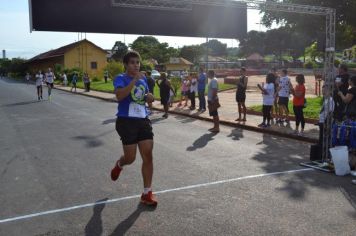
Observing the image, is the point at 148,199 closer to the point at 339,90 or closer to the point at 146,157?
the point at 146,157

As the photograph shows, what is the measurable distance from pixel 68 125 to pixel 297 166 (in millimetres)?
8309

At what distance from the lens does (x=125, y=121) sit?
5465 millimetres

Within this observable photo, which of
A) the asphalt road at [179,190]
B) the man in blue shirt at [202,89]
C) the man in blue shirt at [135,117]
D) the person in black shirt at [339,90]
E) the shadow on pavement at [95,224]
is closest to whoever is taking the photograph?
the shadow on pavement at [95,224]

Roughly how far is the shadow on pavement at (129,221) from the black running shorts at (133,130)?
31.8 inches

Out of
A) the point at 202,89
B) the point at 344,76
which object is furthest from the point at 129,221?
the point at 202,89

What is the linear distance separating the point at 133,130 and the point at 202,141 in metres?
5.28

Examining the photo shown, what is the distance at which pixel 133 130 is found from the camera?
17.9 feet

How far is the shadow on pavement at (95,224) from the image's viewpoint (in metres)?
4.68

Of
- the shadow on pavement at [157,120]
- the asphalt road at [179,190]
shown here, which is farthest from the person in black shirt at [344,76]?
the shadow on pavement at [157,120]

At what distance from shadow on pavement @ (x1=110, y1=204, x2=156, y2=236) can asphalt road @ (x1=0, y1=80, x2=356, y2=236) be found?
0.01 metres

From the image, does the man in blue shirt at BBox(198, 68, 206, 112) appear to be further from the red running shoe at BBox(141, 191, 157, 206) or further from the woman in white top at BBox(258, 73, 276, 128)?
the red running shoe at BBox(141, 191, 157, 206)

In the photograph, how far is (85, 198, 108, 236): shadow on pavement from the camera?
4684 mm

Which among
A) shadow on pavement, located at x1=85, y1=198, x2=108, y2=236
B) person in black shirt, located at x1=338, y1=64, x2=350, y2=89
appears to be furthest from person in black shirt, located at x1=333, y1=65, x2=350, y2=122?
shadow on pavement, located at x1=85, y1=198, x2=108, y2=236

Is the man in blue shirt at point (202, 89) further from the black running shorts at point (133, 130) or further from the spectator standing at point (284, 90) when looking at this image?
the black running shorts at point (133, 130)
